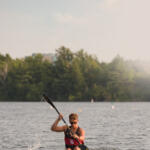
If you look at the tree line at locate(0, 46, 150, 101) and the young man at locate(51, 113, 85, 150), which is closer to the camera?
the young man at locate(51, 113, 85, 150)

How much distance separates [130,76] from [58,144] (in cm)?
11713

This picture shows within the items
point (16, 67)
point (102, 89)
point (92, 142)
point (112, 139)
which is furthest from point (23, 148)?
point (16, 67)

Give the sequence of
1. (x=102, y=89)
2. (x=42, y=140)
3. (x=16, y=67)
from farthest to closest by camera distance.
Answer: (x=16, y=67), (x=102, y=89), (x=42, y=140)

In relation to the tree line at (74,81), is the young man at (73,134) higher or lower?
lower

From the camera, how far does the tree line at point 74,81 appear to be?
140 metres

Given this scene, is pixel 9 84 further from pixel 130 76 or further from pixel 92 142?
pixel 92 142

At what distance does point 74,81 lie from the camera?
5645 inches

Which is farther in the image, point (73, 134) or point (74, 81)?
point (74, 81)

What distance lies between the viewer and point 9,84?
14362 cm

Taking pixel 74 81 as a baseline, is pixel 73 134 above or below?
below

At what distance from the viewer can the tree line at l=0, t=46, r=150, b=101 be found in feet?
461

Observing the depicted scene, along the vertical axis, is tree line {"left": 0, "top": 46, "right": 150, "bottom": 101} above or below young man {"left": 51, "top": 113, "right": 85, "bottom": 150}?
above

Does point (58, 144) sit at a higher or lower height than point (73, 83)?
lower

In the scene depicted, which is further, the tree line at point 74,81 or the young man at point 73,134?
the tree line at point 74,81
